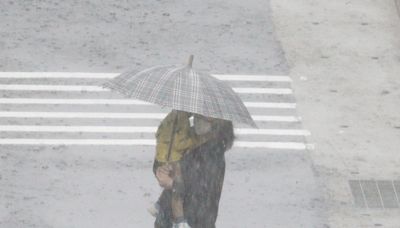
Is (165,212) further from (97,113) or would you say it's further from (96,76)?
(96,76)

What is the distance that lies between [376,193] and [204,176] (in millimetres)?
4483

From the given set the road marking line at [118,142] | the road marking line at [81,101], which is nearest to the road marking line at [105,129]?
the road marking line at [118,142]

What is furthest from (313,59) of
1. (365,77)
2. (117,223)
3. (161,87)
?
(161,87)

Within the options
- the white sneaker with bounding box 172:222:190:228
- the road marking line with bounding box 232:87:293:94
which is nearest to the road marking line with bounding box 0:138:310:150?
the road marking line with bounding box 232:87:293:94

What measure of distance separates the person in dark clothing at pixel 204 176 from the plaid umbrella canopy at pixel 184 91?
Answer: 193 mm

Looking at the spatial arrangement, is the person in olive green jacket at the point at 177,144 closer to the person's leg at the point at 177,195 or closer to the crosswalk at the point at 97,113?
the person's leg at the point at 177,195

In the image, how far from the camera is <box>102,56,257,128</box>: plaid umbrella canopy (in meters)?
8.80

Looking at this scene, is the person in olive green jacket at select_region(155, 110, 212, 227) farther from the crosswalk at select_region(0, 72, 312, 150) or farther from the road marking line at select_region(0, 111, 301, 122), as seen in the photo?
the road marking line at select_region(0, 111, 301, 122)

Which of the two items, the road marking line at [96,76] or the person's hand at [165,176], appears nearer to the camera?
the person's hand at [165,176]

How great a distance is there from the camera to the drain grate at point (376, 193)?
1282 centimetres

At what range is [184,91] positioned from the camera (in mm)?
8930

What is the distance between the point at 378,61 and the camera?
16234 mm

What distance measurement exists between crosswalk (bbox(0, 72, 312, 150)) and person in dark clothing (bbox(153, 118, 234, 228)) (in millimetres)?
4715

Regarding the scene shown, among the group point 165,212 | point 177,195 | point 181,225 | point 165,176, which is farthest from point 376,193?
point 165,176
